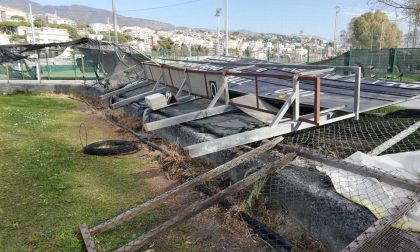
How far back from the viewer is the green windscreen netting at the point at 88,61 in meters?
14.8

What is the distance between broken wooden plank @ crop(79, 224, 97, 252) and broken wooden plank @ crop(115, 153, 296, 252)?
360 millimetres

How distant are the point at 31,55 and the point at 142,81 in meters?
9.68

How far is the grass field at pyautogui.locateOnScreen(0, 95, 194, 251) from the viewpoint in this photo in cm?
382

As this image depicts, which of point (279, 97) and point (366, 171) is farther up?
point (279, 97)

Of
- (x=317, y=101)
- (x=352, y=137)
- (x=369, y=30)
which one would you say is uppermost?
(x=369, y=30)

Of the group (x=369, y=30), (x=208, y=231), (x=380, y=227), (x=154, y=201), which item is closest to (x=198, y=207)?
(x=208, y=231)

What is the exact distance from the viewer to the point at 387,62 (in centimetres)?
2081

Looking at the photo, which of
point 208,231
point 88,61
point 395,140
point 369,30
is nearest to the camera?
point 208,231

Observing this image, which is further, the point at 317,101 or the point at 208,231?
the point at 317,101

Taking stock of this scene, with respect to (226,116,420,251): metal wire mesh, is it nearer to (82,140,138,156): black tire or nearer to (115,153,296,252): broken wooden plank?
(115,153,296,252): broken wooden plank

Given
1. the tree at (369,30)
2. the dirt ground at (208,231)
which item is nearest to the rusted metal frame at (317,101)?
the dirt ground at (208,231)

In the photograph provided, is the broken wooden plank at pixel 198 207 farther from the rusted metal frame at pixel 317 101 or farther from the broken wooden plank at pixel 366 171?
the rusted metal frame at pixel 317 101

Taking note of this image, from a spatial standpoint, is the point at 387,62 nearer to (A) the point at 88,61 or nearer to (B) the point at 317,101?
(A) the point at 88,61

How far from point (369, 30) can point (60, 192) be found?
78547 millimetres
